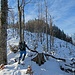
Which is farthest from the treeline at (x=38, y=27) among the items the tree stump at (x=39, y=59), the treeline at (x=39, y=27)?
the tree stump at (x=39, y=59)

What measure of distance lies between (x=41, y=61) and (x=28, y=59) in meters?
1.38

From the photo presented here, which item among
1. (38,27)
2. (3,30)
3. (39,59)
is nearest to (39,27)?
(38,27)

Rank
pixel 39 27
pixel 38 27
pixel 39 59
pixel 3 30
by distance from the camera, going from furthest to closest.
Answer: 1. pixel 39 27
2. pixel 38 27
3. pixel 39 59
4. pixel 3 30

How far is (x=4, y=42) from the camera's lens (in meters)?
15.6

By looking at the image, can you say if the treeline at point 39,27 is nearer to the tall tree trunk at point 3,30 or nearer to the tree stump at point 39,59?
the tree stump at point 39,59

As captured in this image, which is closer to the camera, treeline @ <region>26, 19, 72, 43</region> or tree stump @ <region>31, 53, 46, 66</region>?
tree stump @ <region>31, 53, 46, 66</region>

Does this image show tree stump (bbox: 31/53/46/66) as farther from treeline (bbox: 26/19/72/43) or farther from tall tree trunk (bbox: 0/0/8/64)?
treeline (bbox: 26/19/72/43)

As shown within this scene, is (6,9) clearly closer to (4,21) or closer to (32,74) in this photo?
(4,21)

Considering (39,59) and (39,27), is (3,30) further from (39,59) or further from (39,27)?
(39,27)

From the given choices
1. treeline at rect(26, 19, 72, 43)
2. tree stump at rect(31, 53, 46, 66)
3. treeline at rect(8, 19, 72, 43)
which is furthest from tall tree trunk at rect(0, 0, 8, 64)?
treeline at rect(26, 19, 72, 43)

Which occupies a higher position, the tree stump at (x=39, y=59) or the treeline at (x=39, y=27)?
the treeline at (x=39, y=27)

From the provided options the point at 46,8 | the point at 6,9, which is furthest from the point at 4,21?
the point at 46,8

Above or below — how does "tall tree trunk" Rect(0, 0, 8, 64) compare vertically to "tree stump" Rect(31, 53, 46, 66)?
above

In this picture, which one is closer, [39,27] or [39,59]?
[39,59]
